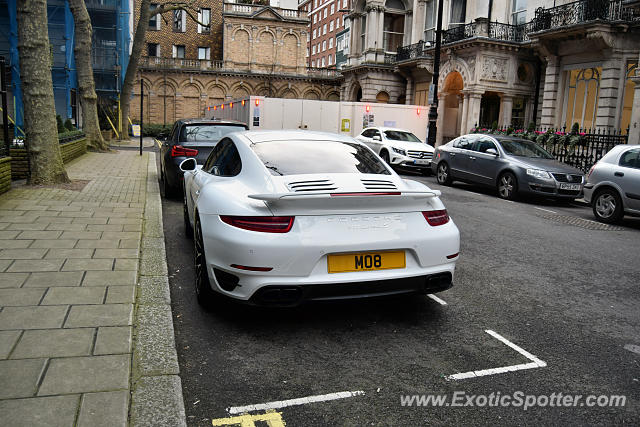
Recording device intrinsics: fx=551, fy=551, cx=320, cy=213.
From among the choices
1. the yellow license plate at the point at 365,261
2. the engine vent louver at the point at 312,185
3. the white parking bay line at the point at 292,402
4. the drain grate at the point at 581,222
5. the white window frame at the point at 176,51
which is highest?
the white window frame at the point at 176,51

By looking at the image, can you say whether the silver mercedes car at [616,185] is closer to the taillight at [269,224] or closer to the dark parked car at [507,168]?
the dark parked car at [507,168]

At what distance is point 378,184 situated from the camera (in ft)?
14.0

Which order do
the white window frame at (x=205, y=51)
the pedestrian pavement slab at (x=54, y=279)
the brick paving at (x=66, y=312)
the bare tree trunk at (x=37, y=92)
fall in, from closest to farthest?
the brick paving at (x=66, y=312)
the pedestrian pavement slab at (x=54, y=279)
the bare tree trunk at (x=37, y=92)
the white window frame at (x=205, y=51)

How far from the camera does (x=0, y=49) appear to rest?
28.1 metres

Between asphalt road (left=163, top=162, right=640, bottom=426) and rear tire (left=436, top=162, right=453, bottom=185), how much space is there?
10082 mm

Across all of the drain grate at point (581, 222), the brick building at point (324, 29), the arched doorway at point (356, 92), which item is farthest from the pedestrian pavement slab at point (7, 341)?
the brick building at point (324, 29)

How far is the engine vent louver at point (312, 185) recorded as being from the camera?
3.99 metres

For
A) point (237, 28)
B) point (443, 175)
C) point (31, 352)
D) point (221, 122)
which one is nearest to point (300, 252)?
point (31, 352)

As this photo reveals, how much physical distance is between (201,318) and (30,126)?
26.8ft

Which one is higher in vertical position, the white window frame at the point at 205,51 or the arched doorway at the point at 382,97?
the white window frame at the point at 205,51

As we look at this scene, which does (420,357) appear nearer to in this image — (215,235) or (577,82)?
(215,235)

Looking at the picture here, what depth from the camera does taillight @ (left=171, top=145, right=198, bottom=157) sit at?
10.2 meters

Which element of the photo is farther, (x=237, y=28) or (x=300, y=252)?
(x=237, y=28)

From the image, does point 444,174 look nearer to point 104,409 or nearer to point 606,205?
point 606,205
